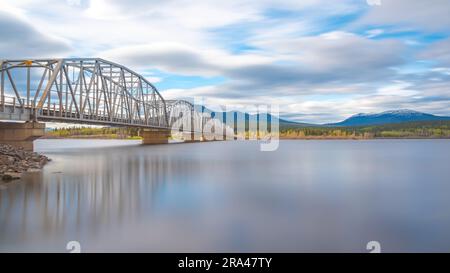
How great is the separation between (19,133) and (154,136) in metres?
74.3

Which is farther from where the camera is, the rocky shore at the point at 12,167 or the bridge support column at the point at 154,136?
the bridge support column at the point at 154,136

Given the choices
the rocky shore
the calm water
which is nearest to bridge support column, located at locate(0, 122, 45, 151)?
the rocky shore

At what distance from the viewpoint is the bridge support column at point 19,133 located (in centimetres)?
3679

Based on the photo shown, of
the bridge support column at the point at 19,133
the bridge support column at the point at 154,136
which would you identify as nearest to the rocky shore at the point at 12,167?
the bridge support column at the point at 19,133

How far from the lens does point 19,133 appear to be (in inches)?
1479

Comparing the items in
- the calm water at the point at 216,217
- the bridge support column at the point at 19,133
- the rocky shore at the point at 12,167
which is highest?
the bridge support column at the point at 19,133

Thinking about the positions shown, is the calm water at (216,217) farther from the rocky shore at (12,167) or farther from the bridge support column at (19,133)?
the bridge support column at (19,133)

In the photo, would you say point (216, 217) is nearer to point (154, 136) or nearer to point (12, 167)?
point (12, 167)

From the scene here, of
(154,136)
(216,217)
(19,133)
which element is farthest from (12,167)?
(154,136)

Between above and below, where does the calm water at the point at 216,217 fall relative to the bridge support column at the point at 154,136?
below

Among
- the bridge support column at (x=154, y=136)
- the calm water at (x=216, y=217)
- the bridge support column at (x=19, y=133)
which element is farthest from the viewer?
Answer: the bridge support column at (x=154, y=136)

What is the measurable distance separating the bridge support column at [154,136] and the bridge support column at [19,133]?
229 feet

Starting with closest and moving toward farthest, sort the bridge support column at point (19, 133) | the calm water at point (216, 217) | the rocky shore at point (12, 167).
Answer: the calm water at point (216, 217)
the rocky shore at point (12, 167)
the bridge support column at point (19, 133)
